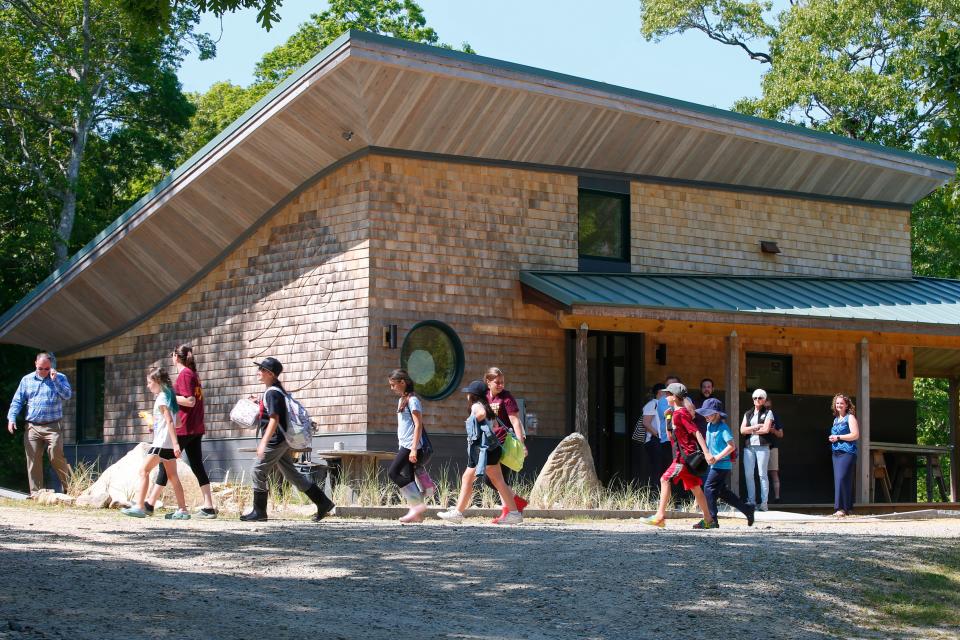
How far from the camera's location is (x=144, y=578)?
837 cm

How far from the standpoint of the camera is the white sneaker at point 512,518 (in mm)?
13703

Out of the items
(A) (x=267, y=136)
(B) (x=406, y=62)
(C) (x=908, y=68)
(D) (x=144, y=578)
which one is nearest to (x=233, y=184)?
(A) (x=267, y=136)

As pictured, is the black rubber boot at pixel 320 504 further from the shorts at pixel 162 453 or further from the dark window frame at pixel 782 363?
the dark window frame at pixel 782 363

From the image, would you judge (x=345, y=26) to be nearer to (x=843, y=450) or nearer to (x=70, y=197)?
(x=70, y=197)

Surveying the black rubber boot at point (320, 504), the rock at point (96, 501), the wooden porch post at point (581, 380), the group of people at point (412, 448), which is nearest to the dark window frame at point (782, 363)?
the wooden porch post at point (581, 380)

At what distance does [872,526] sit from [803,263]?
811cm

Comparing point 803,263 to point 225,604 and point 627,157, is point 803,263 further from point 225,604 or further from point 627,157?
point 225,604

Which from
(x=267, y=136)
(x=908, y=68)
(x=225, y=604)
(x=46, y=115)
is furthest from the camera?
(x=908, y=68)

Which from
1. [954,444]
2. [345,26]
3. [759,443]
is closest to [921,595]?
[759,443]

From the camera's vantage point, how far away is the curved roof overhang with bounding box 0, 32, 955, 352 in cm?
1708

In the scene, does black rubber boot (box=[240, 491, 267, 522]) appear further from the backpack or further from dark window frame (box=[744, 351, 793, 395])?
dark window frame (box=[744, 351, 793, 395])

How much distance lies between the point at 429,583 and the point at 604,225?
40.1 ft

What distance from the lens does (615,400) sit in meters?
20.3

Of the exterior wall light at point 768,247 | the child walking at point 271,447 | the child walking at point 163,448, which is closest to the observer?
the child walking at point 271,447
